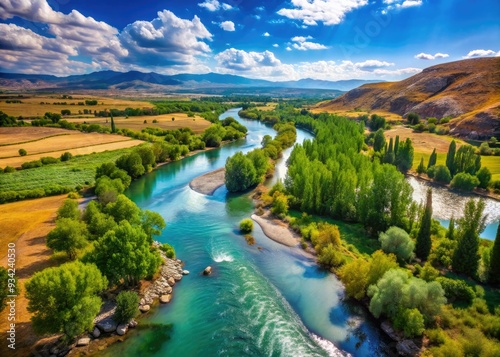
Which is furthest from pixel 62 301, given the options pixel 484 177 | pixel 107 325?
pixel 484 177

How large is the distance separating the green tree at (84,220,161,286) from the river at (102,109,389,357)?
5.19m

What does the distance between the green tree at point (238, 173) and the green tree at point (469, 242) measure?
42732 millimetres

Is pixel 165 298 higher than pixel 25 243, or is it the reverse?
pixel 25 243

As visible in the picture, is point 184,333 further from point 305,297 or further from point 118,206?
point 118,206

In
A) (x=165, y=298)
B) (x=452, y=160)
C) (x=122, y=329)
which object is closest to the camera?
(x=122, y=329)

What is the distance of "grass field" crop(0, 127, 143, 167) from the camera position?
83500 millimetres

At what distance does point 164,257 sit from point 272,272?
1525 cm

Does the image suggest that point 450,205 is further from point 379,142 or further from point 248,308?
point 248,308

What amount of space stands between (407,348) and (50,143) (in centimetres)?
11229

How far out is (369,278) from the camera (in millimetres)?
32906

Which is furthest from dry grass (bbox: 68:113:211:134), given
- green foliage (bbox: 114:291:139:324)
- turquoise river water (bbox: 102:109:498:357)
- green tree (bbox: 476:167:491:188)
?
green foliage (bbox: 114:291:139:324)

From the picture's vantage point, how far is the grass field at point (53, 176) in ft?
208

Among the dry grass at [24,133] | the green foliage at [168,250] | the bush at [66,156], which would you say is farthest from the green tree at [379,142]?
the dry grass at [24,133]

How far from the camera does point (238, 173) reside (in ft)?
220
